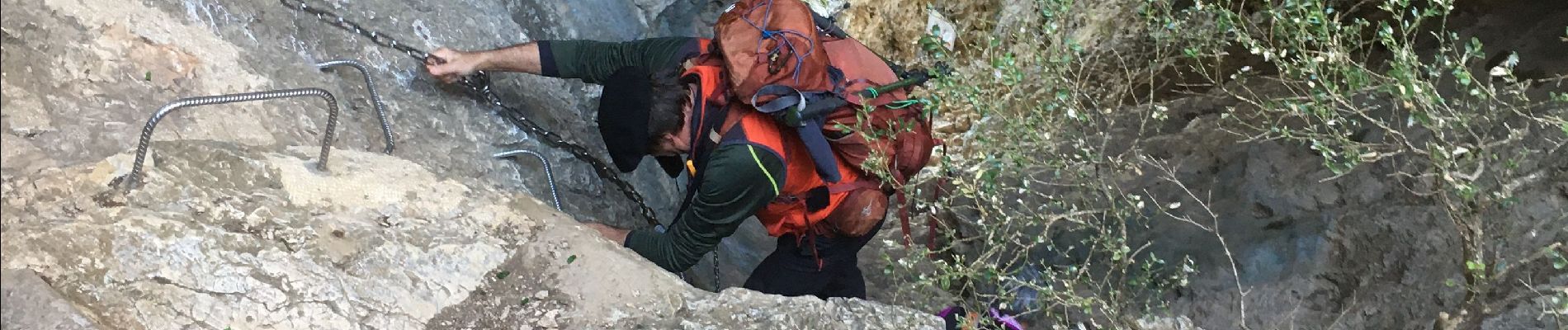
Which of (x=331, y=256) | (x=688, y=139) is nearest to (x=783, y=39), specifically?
(x=688, y=139)

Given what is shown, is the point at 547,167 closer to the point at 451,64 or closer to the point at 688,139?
the point at 451,64

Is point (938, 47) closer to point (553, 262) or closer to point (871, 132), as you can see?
point (871, 132)

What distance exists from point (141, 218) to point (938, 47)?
8.39ft

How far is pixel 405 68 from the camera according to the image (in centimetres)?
395

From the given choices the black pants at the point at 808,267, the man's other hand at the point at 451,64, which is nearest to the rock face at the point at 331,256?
the man's other hand at the point at 451,64

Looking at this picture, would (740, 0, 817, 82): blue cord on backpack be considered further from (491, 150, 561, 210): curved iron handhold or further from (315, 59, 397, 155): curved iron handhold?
(315, 59, 397, 155): curved iron handhold

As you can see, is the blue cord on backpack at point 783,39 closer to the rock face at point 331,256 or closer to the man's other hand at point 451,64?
the rock face at point 331,256

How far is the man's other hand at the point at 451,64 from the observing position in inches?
155

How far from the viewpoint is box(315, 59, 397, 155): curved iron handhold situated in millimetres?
3446

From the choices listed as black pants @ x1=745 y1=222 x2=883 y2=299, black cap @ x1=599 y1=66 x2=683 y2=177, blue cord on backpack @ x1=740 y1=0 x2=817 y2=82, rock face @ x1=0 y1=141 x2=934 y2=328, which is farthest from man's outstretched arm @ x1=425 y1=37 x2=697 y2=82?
black pants @ x1=745 y1=222 x2=883 y2=299

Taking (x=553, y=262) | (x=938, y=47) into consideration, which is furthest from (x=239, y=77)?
(x=938, y=47)

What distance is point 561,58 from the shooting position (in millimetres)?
4012

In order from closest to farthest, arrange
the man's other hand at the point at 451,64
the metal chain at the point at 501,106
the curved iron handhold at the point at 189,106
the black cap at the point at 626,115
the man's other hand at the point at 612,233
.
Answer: the curved iron handhold at the point at 189,106, the black cap at the point at 626,115, the man's other hand at the point at 612,233, the metal chain at the point at 501,106, the man's other hand at the point at 451,64

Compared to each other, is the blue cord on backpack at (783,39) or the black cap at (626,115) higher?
the blue cord on backpack at (783,39)
